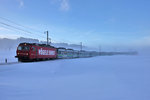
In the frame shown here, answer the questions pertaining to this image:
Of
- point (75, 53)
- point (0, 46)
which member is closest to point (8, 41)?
point (0, 46)

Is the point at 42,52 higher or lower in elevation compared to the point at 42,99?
higher

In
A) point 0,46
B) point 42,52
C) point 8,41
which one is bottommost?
point 42,52

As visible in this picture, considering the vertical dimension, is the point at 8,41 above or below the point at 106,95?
above

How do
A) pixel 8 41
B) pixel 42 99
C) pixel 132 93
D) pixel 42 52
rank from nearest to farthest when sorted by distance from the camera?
pixel 42 99
pixel 132 93
pixel 42 52
pixel 8 41

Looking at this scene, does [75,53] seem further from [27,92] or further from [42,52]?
[27,92]

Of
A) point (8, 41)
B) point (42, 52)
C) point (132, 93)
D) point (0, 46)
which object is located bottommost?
point (132, 93)

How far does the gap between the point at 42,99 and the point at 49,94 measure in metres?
0.40

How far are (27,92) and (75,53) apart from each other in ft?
91.2

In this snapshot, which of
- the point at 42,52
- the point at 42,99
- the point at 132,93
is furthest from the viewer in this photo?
the point at 42,52

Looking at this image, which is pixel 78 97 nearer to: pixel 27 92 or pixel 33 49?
pixel 27 92

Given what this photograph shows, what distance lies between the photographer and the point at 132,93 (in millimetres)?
3814

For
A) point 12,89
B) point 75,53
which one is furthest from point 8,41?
point 12,89

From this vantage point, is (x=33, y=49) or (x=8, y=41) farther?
(x=8, y=41)

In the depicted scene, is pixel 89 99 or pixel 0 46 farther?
pixel 0 46
